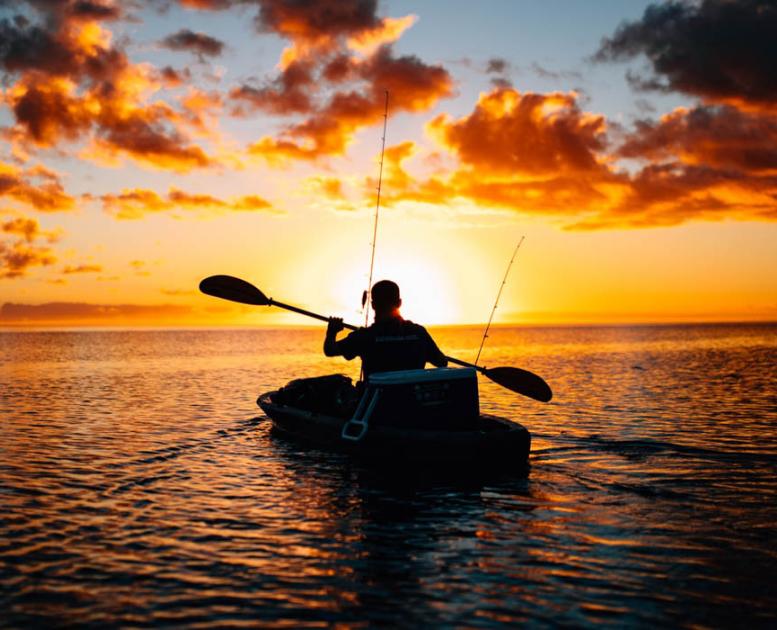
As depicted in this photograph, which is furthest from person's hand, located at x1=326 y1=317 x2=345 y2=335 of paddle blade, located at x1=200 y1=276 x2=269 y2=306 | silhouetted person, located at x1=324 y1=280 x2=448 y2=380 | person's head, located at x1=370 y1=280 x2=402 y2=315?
paddle blade, located at x1=200 y1=276 x2=269 y2=306

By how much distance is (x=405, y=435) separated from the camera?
12.6 m

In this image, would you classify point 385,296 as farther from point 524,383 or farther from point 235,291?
point 235,291

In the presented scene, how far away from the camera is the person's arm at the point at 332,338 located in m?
12.9

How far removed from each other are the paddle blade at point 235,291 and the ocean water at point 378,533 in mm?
3441

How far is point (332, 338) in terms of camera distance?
42.6 feet

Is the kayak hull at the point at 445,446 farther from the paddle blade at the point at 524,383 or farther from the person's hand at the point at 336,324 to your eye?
the person's hand at the point at 336,324

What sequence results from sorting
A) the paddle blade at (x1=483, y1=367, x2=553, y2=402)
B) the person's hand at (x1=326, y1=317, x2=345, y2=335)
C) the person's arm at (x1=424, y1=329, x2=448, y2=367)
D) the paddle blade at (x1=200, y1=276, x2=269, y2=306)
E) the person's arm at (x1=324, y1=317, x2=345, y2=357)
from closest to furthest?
the person's arm at (x1=324, y1=317, x2=345, y2=357), the person's arm at (x1=424, y1=329, x2=448, y2=367), the person's hand at (x1=326, y1=317, x2=345, y2=335), the paddle blade at (x1=483, y1=367, x2=553, y2=402), the paddle blade at (x1=200, y1=276, x2=269, y2=306)

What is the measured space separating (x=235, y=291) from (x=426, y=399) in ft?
19.1

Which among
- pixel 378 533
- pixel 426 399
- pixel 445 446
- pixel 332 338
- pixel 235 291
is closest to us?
pixel 378 533

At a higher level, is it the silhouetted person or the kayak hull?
the silhouetted person

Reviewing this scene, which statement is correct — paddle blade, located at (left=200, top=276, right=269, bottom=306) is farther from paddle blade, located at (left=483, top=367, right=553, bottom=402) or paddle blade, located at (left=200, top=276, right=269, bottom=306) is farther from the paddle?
paddle blade, located at (left=483, top=367, right=553, bottom=402)

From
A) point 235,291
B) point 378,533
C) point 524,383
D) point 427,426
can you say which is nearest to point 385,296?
point 427,426

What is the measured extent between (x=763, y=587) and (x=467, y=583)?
10.1 feet

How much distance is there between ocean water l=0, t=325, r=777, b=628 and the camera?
684 centimetres
